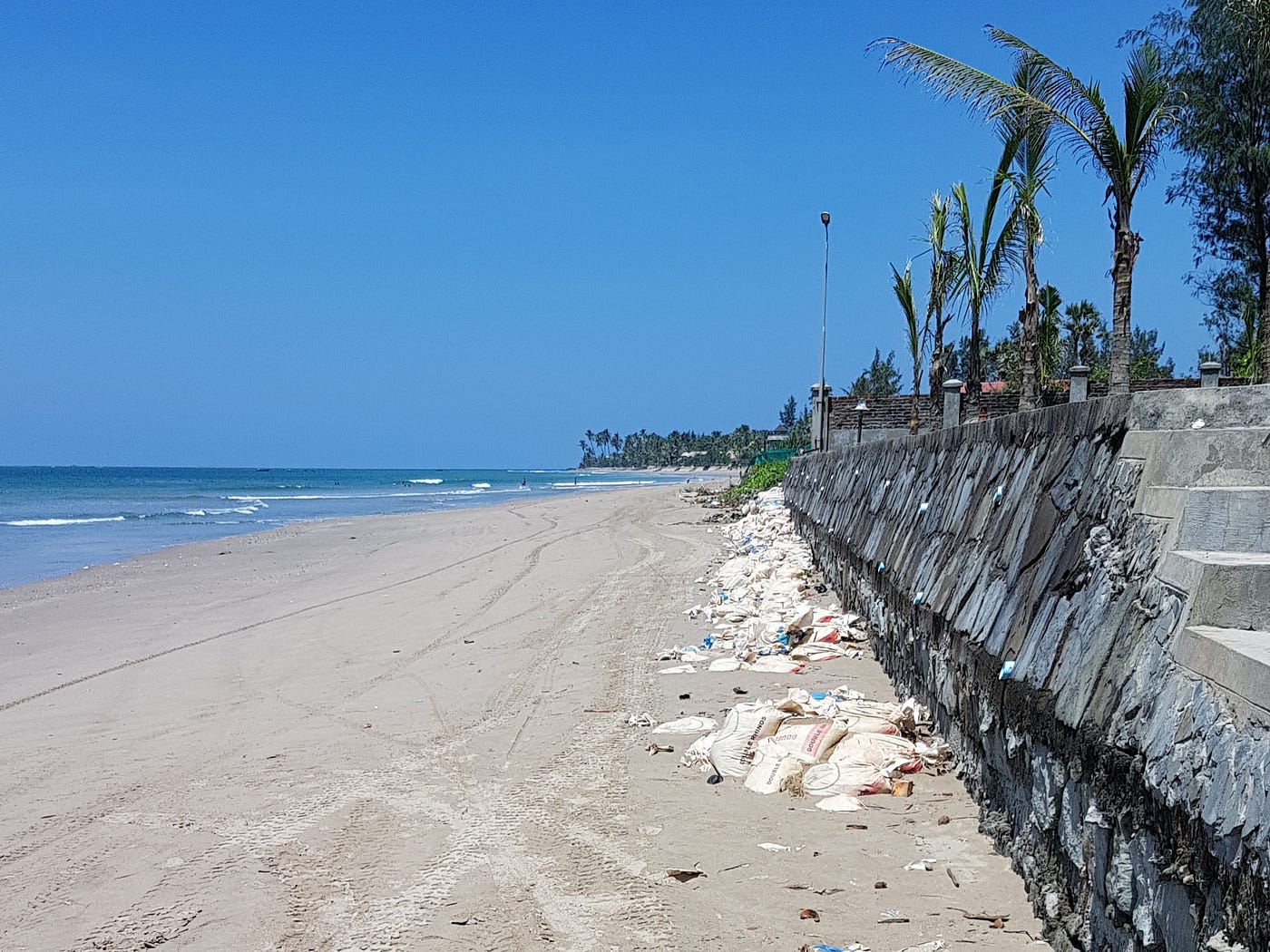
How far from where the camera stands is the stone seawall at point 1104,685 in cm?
221

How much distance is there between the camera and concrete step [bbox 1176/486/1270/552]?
271cm

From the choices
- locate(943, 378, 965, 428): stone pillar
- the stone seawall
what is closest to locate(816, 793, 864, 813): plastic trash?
the stone seawall

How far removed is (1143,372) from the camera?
36281mm

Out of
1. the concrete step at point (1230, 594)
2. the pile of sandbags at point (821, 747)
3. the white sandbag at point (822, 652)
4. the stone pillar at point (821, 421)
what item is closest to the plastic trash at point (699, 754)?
the pile of sandbags at point (821, 747)

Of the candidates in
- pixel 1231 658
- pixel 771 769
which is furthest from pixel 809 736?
pixel 1231 658

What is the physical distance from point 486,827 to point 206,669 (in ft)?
18.0

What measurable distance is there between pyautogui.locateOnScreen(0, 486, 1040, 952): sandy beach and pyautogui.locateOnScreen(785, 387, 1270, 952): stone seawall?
0.50 m

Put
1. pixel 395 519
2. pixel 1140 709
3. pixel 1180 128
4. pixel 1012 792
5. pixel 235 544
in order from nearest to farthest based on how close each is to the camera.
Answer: pixel 1140 709
pixel 1012 792
pixel 1180 128
pixel 235 544
pixel 395 519

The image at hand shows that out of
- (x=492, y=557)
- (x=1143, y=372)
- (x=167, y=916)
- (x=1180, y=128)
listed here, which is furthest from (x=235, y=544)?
(x=1143, y=372)

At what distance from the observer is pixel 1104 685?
2.84m

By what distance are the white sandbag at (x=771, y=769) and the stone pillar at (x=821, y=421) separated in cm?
2082

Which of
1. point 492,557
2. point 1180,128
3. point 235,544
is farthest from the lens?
point 235,544

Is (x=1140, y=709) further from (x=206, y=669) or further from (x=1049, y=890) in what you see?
(x=206, y=669)

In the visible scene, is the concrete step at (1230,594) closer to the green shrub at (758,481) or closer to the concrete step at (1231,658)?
the concrete step at (1231,658)
